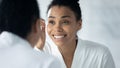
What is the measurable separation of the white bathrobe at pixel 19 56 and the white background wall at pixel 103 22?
4.06ft

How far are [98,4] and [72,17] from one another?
1.89ft

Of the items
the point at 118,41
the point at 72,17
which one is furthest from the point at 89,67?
the point at 118,41

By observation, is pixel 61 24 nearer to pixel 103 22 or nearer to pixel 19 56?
pixel 103 22

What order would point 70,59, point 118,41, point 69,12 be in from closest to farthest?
point 69,12 → point 70,59 → point 118,41

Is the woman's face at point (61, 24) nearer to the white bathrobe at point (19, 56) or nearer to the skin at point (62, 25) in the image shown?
the skin at point (62, 25)

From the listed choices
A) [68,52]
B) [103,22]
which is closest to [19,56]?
[68,52]

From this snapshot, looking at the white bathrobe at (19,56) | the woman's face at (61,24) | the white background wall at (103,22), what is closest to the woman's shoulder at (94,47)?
the woman's face at (61,24)

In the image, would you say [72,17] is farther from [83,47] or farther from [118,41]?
[118,41]

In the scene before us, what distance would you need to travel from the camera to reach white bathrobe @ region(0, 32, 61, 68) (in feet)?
2.67

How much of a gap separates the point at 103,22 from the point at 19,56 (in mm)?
1344

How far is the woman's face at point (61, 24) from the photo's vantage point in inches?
61.4

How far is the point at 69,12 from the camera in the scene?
157cm

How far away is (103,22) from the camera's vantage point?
2.10 meters

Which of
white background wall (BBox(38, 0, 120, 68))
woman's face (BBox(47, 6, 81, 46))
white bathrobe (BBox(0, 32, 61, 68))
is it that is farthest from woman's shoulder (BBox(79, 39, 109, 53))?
white bathrobe (BBox(0, 32, 61, 68))
